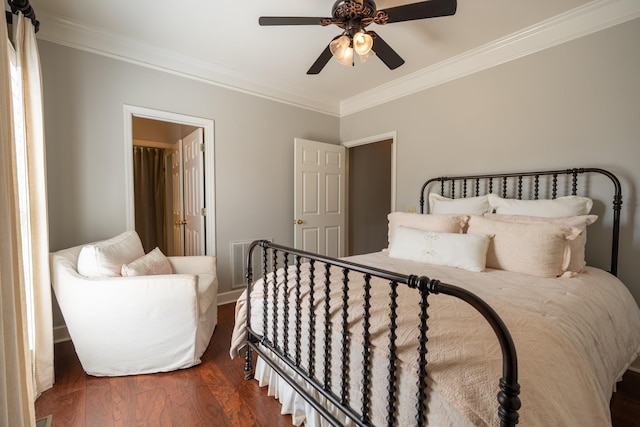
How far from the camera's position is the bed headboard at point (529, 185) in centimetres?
200

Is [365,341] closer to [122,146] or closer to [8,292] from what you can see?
[8,292]

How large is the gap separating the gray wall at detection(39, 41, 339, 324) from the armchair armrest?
55 centimetres

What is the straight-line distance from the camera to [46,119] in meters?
2.21

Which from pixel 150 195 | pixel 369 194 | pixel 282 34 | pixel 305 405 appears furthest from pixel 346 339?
pixel 150 195

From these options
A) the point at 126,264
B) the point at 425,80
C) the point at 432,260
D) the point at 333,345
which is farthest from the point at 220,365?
the point at 425,80

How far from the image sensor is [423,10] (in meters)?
1.62

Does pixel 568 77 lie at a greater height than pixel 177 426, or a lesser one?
greater

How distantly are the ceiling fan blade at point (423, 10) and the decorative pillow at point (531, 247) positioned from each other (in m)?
1.39

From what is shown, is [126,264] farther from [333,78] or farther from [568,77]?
[568,77]

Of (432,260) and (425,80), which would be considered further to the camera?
(425,80)

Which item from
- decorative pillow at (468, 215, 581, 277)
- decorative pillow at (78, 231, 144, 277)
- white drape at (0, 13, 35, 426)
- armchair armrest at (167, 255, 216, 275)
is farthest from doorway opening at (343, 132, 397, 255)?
white drape at (0, 13, 35, 426)

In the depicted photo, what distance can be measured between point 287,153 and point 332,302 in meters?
2.62

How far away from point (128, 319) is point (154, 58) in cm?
234

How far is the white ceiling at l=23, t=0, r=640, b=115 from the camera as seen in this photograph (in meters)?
2.06
